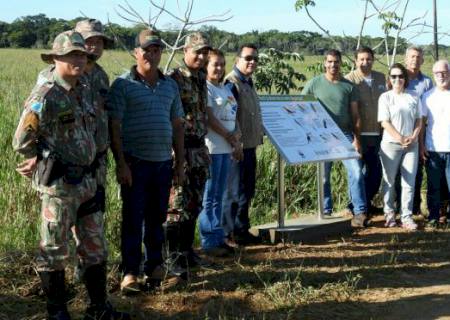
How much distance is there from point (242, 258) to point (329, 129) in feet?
6.66

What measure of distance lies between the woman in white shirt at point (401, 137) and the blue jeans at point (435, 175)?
0.32 m

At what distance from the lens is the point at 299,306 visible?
512 centimetres

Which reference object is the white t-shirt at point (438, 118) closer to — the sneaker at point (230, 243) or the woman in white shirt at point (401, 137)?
the woman in white shirt at point (401, 137)

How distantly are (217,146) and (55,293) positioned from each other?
2339 mm

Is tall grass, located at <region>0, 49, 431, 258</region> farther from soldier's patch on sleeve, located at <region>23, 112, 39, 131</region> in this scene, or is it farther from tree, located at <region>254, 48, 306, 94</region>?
soldier's patch on sleeve, located at <region>23, 112, 39, 131</region>

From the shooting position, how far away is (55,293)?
4.31 metres

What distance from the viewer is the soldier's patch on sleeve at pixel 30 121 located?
4043 millimetres

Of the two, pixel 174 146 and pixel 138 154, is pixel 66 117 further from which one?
pixel 174 146

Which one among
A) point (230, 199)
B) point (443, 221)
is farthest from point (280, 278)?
point (443, 221)

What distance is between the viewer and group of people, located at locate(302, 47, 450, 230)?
7688 mm

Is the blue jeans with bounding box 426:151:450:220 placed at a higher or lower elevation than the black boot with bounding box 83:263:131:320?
higher

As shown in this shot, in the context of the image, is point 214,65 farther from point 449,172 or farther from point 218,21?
point 449,172

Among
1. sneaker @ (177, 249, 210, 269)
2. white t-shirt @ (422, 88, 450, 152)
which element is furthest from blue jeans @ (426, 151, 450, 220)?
sneaker @ (177, 249, 210, 269)

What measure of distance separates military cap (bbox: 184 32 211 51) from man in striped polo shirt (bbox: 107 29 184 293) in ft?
1.66
